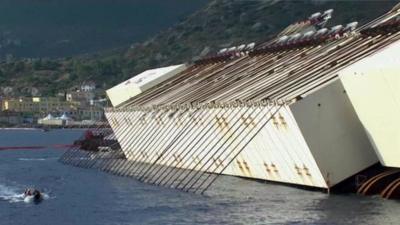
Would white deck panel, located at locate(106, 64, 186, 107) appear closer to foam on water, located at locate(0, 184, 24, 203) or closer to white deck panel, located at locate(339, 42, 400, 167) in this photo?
foam on water, located at locate(0, 184, 24, 203)

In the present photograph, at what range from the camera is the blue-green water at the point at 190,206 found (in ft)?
200

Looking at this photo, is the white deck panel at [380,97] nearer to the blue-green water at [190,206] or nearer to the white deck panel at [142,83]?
the blue-green water at [190,206]

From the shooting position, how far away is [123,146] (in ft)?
396

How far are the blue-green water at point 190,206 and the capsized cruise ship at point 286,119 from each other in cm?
215

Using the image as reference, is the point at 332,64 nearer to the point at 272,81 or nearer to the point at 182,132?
the point at 272,81

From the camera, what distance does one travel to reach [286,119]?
6912 cm

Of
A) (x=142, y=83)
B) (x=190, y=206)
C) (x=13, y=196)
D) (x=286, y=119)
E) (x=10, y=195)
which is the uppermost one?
(x=142, y=83)

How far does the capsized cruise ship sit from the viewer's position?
2606 inches

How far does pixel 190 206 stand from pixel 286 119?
9420 mm

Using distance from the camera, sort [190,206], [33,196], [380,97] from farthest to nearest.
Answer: [33,196], [190,206], [380,97]

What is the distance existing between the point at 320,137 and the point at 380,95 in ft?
19.9

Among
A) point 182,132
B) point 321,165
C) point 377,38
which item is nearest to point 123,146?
point 182,132

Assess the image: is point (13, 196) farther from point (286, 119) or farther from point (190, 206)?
point (286, 119)

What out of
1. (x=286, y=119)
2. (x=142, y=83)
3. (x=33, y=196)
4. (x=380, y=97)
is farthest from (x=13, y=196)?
(x=142, y=83)
